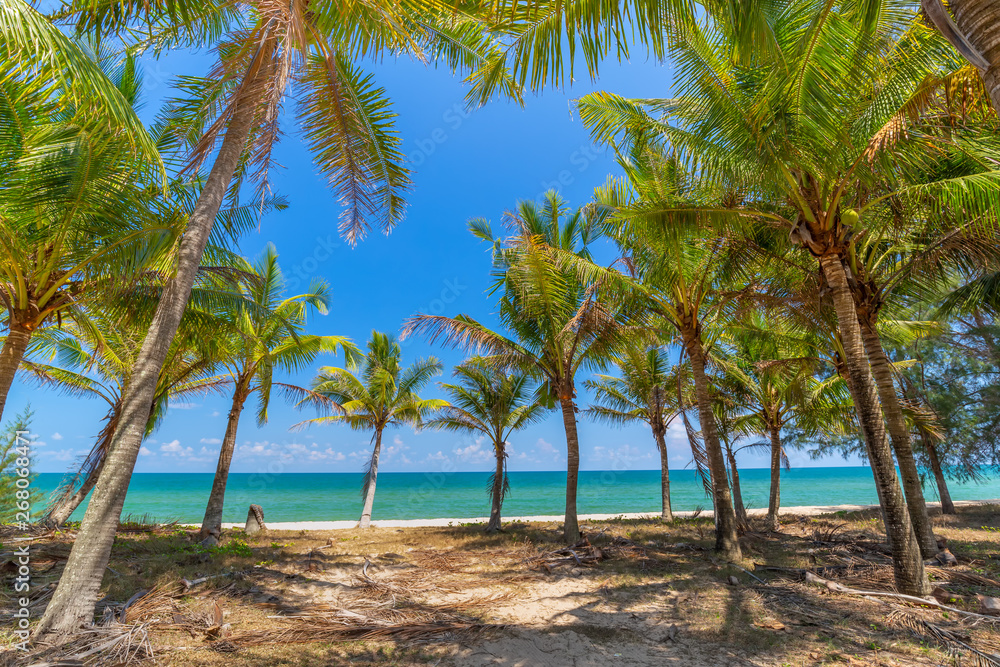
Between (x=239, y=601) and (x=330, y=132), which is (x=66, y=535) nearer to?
(x=239, y=601)

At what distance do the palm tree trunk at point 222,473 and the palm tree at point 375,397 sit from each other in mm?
5063

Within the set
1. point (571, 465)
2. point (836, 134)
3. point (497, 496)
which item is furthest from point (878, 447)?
point (497, 496)

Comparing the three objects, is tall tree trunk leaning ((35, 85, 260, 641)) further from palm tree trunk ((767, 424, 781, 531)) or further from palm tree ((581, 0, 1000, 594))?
palm tree trunk ((767, 424, 781, 531))

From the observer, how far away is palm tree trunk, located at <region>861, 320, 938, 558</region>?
7.20 meters

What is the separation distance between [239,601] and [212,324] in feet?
17.3

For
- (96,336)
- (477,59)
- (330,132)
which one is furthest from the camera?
(96,336)

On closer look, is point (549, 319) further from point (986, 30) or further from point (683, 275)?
point (986, 30)

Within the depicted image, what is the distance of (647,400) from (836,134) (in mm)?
12228

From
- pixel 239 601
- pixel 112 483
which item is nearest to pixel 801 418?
pixel 239 601

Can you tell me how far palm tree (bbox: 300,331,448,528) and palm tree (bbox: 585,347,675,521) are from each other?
741 centimetres

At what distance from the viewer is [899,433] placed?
7348 mm

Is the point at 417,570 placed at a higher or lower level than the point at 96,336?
lower

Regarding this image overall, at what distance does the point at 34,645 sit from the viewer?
391cm

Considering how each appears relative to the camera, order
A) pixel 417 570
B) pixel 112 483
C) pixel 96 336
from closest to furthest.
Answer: pixel 112 483 < pixel 96 336 < pixel 417 570
